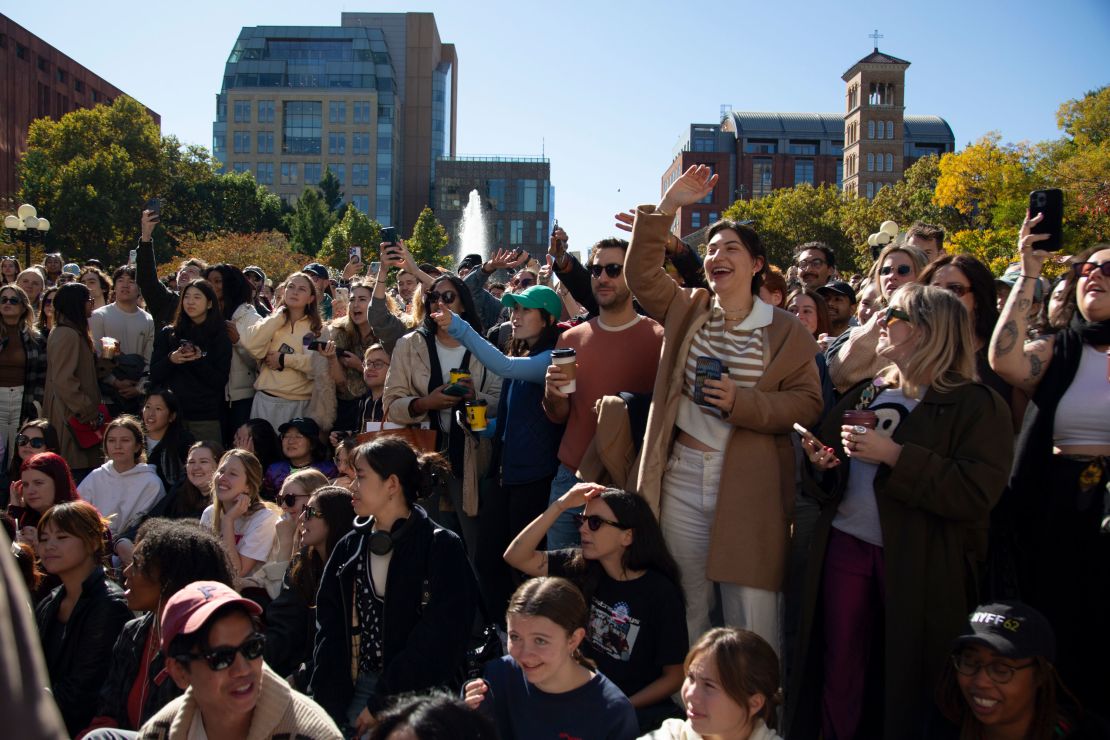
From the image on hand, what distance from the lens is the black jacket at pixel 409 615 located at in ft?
13.9

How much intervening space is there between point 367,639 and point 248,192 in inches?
2846

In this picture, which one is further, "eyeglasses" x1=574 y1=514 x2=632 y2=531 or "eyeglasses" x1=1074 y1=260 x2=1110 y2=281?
"eyeglasses" x1=574 y1=514 x2=632 y2=531

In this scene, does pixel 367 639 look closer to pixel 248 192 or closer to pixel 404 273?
pixel 404 273

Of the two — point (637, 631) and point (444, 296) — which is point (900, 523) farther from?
point (444, 296)

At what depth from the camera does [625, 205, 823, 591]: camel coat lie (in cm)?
428

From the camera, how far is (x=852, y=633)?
160 inches

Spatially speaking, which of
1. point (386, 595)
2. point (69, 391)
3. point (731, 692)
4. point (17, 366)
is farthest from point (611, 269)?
point (17, 366)

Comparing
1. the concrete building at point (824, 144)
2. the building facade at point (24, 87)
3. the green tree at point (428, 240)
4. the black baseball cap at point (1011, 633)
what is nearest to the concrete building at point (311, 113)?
the concrete building at point (824, 144)

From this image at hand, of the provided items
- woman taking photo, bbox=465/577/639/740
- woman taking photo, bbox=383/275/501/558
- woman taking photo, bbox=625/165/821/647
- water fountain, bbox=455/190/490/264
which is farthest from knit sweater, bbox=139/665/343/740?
water fountain, bbox=455/190/490/264

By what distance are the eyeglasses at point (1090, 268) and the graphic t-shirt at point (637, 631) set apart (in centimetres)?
221

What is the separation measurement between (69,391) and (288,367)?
2129mm

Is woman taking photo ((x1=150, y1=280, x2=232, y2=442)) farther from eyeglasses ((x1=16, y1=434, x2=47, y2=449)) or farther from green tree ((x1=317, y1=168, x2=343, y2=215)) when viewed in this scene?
green tree ((x1=317, y1=168, x2=343, y2=215))

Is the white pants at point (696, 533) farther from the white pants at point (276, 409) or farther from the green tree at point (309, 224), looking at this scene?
the green tree at point (309, 224)

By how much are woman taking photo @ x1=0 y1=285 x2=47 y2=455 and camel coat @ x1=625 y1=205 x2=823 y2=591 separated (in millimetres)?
6260
